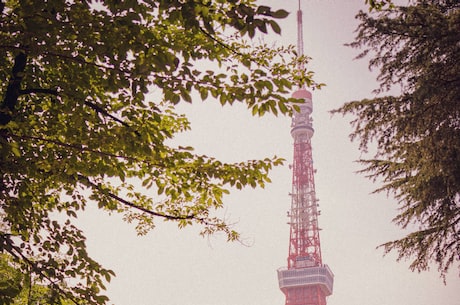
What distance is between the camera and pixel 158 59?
11.3 feet

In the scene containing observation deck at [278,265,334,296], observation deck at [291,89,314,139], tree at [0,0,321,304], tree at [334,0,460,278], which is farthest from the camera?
observation deck at [291,89,314,139]

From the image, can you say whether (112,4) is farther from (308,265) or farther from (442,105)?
(308,265)

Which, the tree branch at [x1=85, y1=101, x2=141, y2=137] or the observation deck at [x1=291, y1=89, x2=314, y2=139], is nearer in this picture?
the tree branch at [x1=85, y1=101, x2=141, y2=137]

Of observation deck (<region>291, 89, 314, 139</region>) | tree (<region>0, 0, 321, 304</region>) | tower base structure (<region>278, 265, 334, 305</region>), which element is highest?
observation deck (<region>291, 89, 314, 139</region>)

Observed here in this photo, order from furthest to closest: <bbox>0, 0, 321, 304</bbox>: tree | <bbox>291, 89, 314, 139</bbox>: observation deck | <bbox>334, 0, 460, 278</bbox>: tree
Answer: <bbox>291, 89, 314, 139</bbox>: observation deck
<bbox>334, 0, 460, 278</bbox>: tree
<bbox>0, 0, 321, 304</bbox>: tree

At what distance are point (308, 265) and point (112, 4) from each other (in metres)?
80.9

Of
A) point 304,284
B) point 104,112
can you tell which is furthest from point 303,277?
point 104,112

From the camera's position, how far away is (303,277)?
3081 inches

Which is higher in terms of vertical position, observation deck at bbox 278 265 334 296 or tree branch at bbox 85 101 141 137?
observation deck at bbox 278 265 334 296

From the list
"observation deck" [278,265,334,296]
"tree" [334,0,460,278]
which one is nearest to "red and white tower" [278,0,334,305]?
"observation deck" [278,265,334,296]

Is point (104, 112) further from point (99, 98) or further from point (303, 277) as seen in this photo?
point (303, 277)

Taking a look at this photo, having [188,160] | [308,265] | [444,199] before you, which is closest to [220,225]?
[188,160]

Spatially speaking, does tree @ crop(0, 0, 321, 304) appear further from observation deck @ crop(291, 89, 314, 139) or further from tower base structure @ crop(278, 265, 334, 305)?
observation deck @ crop(291, 89, 314, 139)

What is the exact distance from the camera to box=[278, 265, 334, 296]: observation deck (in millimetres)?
78125
